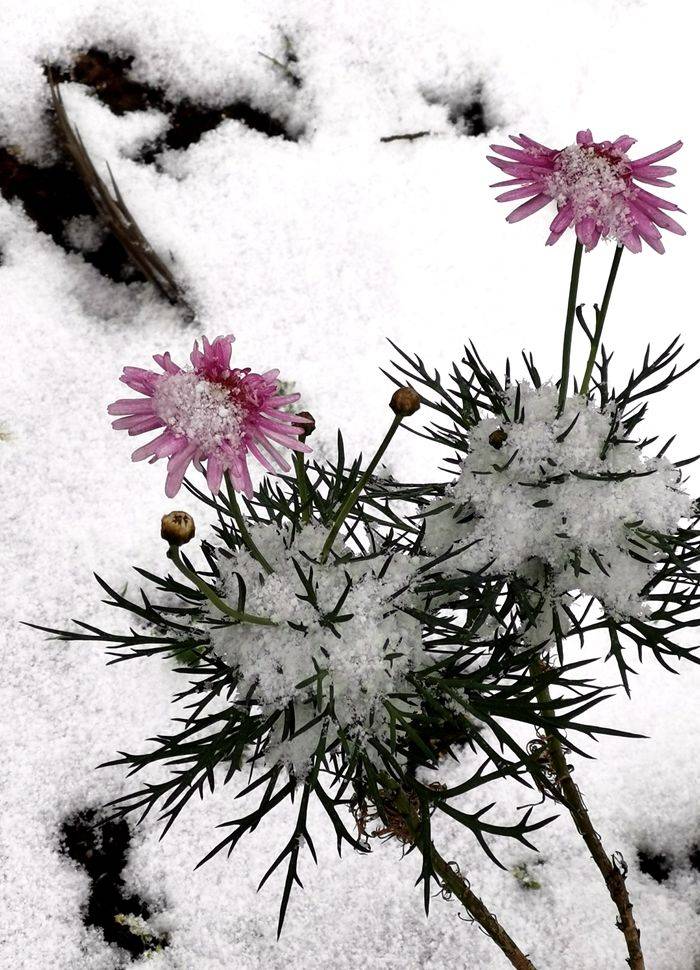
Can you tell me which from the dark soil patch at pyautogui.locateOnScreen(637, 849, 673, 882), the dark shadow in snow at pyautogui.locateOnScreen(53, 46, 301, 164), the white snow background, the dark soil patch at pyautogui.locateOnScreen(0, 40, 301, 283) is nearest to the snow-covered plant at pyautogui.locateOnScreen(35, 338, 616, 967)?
the white snow background

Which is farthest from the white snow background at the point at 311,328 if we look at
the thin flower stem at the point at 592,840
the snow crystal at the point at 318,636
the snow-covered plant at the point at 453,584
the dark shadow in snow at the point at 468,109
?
the snow crystal at the point at 318,636

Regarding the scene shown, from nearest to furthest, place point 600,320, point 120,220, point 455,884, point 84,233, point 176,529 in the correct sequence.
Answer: point 176,529 < point 600,320 < point 455,884 < point 120,220 < point 84,233

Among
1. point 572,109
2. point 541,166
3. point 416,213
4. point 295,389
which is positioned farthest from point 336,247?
point 541,166

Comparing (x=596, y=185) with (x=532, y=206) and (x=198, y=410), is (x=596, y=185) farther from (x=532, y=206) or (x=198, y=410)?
(x=198, y=410)

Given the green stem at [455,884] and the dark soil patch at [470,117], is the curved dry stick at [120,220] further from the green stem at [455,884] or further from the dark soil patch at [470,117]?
the green stem at [455,884]

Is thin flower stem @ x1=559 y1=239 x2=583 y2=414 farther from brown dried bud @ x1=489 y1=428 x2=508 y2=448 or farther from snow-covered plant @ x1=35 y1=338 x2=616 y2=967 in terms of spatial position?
snow-covered plant @ x1=35 y1=338 x2=616 y2=967

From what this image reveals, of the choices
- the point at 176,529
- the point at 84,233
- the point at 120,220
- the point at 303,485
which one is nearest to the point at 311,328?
the point at 120,220

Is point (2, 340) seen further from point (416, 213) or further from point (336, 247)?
point (416, 213)
